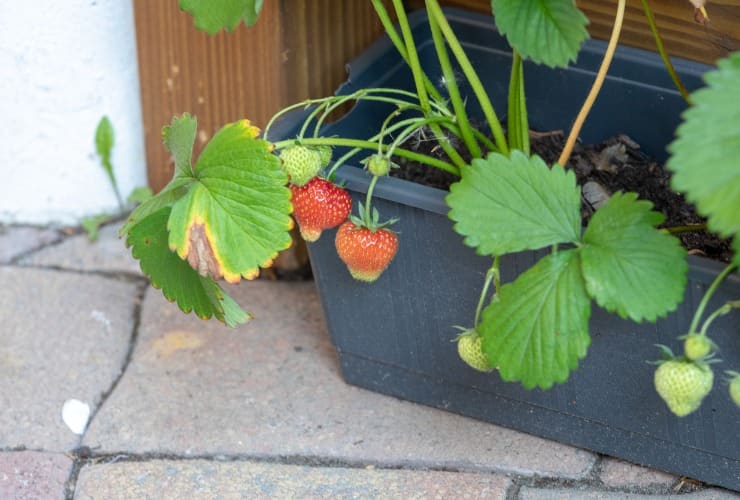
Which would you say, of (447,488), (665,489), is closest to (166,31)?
(447,488)

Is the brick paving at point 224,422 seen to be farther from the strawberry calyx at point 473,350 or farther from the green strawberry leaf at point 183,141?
the green strawberry leaf at point 183,141

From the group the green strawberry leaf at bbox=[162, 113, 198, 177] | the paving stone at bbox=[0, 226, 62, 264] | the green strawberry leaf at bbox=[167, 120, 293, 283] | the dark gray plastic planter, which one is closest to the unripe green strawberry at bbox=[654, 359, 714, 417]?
the dark gray plastic planter

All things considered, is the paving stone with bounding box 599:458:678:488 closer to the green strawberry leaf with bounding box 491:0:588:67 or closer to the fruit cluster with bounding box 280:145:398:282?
the fruit cluster with bounding box 280:145:398:282

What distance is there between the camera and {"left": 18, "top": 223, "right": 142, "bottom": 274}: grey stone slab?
1.91 metres

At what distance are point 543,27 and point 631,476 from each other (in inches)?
24.7

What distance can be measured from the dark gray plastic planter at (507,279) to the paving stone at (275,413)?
3 centimetres

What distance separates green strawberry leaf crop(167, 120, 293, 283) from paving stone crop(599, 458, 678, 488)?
22.3 inches

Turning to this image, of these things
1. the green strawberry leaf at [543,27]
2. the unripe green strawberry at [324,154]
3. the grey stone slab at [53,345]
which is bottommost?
the grey stone slab at [53,345]

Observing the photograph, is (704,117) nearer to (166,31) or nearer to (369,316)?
(369,316)

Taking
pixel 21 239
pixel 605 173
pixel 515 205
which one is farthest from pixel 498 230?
pixel 21 239

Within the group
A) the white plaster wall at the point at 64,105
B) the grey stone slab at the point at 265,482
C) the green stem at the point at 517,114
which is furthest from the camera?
the white plaster wall at the point at 64,105

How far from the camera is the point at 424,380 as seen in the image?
155 cm

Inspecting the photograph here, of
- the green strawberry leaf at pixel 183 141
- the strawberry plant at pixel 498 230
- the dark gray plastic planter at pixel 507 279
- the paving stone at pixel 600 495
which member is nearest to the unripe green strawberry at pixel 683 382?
the strawberry plant at pixel 498 230

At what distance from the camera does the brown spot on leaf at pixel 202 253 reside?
47.6 inches
